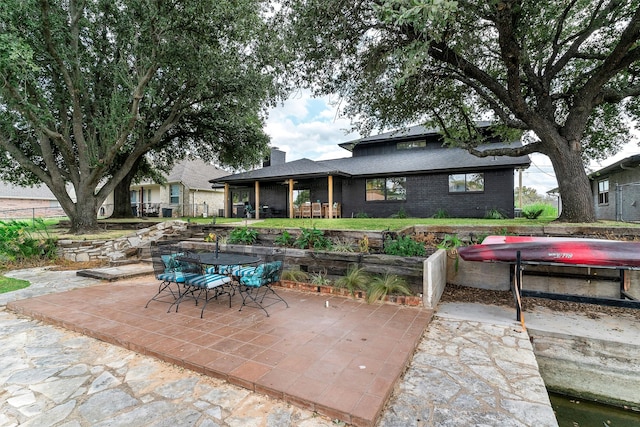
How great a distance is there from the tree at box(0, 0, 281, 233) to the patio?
6486 millimetres

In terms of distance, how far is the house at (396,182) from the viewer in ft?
43.6

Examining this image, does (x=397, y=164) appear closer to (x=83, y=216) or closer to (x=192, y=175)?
(x=83, y=216)

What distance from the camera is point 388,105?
32.3 feet

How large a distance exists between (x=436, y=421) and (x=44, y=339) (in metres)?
4.42

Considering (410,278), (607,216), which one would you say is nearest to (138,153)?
(410,278)

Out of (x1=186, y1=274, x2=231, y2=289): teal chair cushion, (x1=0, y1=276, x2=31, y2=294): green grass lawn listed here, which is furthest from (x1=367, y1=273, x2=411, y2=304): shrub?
(x1=0, y1=276, x2=31, y2=294): green grass lawn

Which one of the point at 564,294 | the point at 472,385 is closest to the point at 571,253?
the point at 564,294

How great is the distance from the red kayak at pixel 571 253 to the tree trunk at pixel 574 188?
379 cm

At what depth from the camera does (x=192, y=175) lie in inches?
932

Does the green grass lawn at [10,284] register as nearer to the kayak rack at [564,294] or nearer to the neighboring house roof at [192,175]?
the kayak rack at [564,294]

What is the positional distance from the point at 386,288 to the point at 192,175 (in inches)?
860

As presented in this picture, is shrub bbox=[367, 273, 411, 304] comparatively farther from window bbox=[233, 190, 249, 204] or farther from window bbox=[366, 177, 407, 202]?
window bbox=[233, 190, 249, 204]

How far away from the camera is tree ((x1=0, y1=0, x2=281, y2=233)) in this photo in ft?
28.1

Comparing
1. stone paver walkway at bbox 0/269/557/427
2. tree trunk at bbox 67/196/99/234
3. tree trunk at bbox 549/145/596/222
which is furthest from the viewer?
tree trunk at bbox 67/196/99/234
